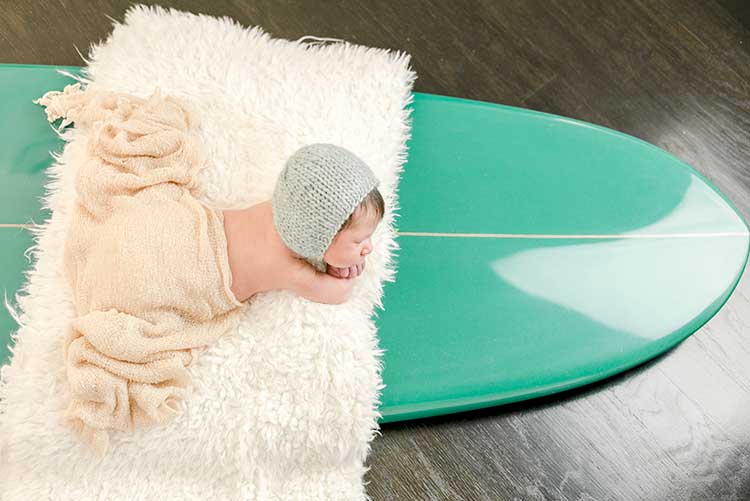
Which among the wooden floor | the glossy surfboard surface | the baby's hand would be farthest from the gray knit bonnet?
the wooden floor

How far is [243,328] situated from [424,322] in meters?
0.34

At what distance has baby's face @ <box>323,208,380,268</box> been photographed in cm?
87

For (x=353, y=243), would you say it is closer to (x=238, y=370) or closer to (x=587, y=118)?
(x=238, y=370)

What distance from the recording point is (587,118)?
1528mm

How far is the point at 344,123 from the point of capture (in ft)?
3.91

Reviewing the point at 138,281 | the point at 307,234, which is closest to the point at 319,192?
the point at 307,234

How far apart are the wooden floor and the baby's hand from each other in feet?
1.29

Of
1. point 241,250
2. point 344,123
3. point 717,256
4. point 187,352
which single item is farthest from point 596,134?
point 187,352

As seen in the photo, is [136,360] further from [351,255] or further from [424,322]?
[424,322]

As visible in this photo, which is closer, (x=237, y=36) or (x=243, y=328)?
(x=243, y=328)

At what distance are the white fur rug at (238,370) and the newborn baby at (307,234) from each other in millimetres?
70

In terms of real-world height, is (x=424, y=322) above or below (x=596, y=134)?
below

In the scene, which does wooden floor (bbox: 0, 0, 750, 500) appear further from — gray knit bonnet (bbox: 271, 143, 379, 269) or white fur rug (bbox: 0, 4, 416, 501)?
gray knit bonnet (bbox: 271, 143, 379, 269)

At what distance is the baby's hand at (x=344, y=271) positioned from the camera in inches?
39.5
